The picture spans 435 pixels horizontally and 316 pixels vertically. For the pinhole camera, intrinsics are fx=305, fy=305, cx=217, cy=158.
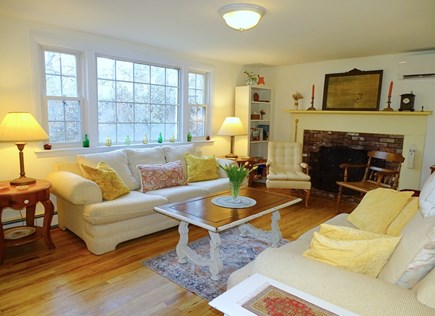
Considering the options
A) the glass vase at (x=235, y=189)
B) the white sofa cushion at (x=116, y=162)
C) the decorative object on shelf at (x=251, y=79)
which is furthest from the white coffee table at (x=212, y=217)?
the decorative object on shelf at (x=251, y=79)

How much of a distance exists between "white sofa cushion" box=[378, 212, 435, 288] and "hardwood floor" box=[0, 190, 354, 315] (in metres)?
1.21

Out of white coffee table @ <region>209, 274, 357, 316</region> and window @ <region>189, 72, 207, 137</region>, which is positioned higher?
window @ <region>189, 72, 207, 137</region>

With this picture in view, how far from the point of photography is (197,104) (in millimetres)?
5004

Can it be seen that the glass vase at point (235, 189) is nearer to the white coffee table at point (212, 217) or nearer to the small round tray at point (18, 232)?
the white coffee table at point (212, 217)

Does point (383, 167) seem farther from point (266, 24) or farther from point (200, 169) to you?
point (266, 24)

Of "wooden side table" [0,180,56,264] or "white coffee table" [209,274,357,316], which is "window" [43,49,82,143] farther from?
"white coffee table" [209,274,357,316]

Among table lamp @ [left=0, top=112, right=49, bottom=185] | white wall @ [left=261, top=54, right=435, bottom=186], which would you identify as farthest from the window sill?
white wall @ [left=261, top=54, right=435, bottom=186]

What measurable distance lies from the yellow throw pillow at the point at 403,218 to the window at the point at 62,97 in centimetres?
344

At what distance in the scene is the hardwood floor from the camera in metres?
2.07

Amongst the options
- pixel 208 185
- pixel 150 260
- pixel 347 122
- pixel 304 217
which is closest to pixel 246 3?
pixel 208 185

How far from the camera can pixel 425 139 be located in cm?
424

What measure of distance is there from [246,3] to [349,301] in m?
2.30

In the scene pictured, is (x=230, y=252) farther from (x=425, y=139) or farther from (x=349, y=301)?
(x=425, y=139)

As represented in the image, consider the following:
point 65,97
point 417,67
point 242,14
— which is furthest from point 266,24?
point 417,67
